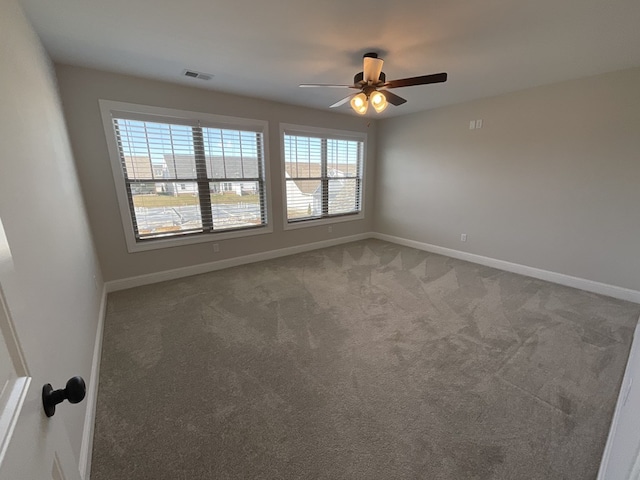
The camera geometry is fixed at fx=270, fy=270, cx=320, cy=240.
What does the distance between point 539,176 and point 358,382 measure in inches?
136

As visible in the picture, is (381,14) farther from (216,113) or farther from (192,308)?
(192,308)

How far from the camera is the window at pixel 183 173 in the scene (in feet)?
10.1

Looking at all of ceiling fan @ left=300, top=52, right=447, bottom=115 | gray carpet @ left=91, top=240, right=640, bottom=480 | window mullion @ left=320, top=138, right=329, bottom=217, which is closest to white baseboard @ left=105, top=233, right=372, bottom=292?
gray carpet @ left=91, top=240, right=640, bottom=480

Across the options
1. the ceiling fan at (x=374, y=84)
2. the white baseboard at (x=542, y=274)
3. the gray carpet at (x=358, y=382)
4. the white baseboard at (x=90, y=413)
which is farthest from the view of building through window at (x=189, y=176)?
the white baseboard at (x=542, y=274)

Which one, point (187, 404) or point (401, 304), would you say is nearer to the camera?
point (187, 404)

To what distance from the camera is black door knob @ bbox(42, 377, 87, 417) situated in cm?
59

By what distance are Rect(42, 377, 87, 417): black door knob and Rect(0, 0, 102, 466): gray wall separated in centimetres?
3

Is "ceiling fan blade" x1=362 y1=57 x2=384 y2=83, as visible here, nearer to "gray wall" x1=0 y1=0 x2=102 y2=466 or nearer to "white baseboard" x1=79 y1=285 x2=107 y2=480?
"gray wall" x1=0 y1=0 x2=102 y2=466

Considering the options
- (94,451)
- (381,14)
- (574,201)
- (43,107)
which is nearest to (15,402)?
(94,451)

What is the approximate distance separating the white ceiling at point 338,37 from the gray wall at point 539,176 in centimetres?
42

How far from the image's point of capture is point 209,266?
150 inches

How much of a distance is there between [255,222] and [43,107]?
102 inches

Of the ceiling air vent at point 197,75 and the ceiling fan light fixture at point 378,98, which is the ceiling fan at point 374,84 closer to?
the ceiling fan light fixture at point 378,98

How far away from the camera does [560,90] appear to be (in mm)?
3096
